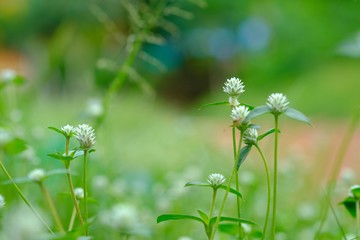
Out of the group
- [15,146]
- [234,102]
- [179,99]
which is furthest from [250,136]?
[179,99]

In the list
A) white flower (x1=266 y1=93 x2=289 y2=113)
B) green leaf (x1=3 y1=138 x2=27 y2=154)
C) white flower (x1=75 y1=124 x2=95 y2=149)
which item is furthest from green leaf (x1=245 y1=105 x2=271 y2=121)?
green leaf (x1=3 y1=138 x2=27 y2=154)

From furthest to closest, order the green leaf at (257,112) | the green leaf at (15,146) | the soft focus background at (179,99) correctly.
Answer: the soft focus background at (179,99), the green leaf at (15,146), the green leaf at (257,112)

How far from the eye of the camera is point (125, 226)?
0.37 meters

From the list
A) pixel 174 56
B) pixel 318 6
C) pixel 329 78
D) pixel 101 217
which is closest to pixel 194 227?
pixel 101 217

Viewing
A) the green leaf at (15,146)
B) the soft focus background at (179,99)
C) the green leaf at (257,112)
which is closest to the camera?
the green leaf at (257,112)

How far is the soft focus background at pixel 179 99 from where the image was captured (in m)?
1.02

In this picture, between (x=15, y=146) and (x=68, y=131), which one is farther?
(x=15, y=146)

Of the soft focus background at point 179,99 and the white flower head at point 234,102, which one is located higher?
the soft focus background at point 179,99

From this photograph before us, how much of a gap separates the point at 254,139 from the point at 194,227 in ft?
2.22

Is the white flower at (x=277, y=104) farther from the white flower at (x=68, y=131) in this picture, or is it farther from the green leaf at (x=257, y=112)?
the white flower at (x=68, y=131)

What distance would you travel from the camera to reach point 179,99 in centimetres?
845

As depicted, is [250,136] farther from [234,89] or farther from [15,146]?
[15,146]

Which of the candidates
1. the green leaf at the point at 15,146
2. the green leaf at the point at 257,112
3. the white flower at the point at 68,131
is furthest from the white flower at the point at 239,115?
the green leaf at the point at 15,146

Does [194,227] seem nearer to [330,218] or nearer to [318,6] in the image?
[330,218]
